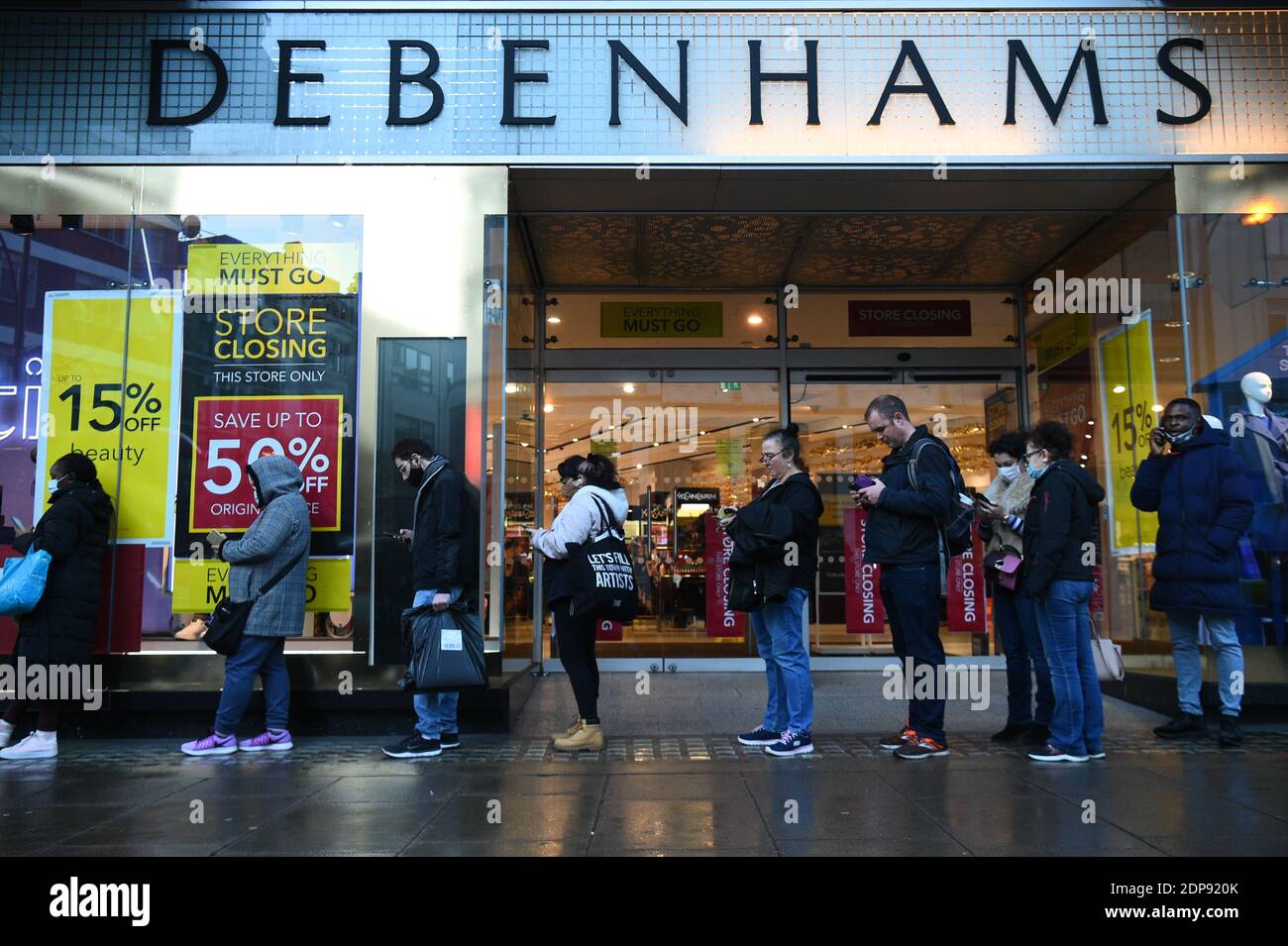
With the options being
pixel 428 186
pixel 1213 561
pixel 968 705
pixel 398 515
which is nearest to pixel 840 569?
pixel 968 705

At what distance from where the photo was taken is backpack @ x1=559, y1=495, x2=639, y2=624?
5.52 m

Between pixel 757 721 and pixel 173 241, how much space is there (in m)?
5.26

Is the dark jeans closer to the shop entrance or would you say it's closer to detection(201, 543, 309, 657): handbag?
the shop entrance

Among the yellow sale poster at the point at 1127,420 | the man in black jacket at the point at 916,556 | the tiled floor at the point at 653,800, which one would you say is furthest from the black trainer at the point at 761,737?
the yellow sale poster at the point at 1127,420

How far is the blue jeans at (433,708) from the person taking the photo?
18.5ft

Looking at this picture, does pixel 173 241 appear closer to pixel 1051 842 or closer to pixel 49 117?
pixel 49 117

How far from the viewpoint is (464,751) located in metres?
5.68

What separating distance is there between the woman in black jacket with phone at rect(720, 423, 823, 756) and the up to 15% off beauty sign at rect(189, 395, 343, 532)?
272cm

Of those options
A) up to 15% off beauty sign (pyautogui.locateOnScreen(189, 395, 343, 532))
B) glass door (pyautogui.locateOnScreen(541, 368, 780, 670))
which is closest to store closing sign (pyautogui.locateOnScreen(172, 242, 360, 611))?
up to 15% off beauty sign (pyautogui.locateOnScreen(189, 395, 343, 532))

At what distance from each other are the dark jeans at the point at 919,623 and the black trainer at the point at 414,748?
111 inches

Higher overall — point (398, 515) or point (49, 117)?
point (49, 117)

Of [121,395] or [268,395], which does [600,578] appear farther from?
[121,395]
